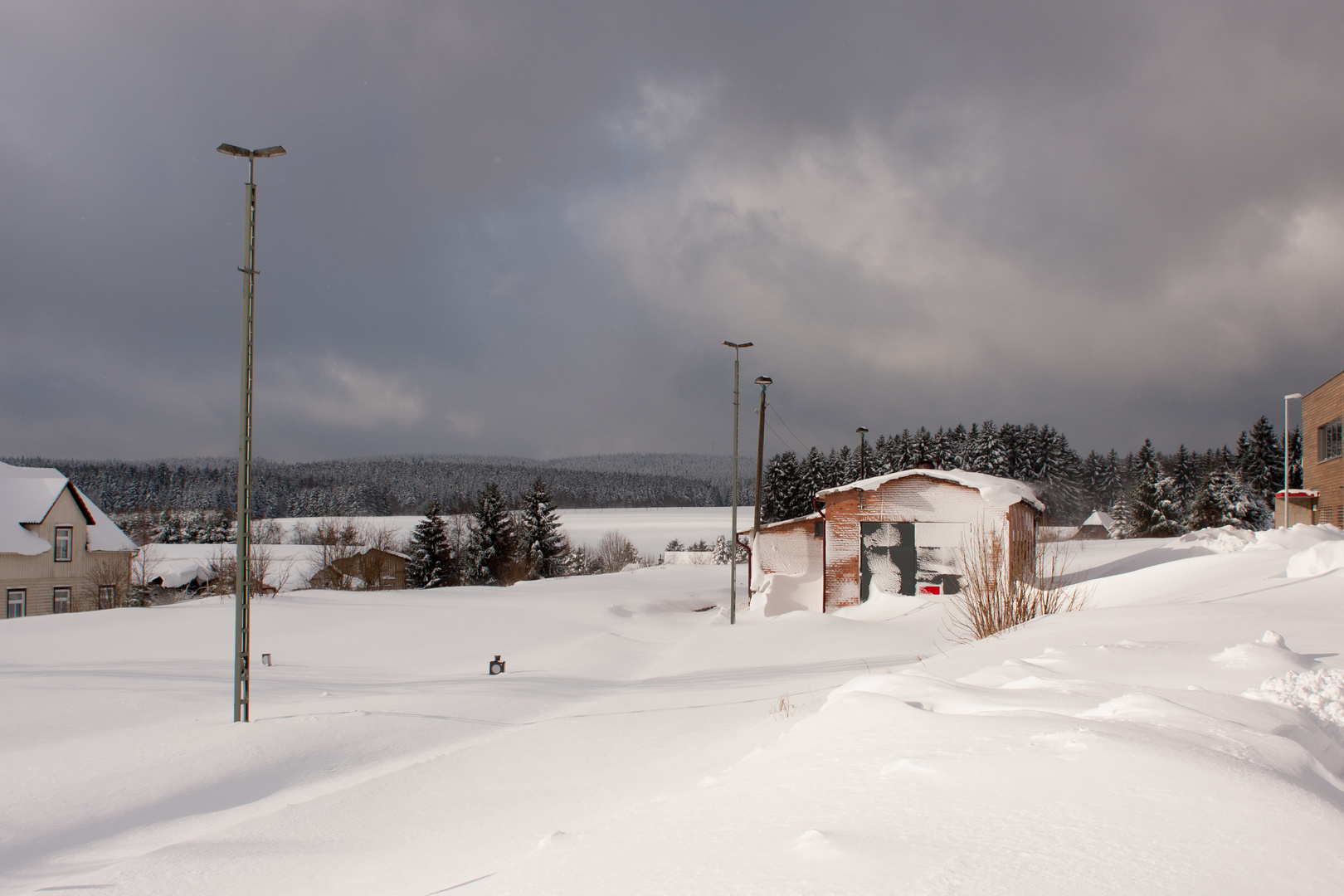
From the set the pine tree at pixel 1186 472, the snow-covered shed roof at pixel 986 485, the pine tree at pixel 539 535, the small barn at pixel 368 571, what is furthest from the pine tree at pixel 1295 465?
the small barn at pixel 368 571

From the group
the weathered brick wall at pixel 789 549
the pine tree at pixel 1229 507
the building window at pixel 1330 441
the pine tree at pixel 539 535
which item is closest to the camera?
the weathered brick wall at pixel 789 549

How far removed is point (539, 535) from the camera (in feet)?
178

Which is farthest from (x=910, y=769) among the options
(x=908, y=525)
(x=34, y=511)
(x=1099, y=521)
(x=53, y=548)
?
(x=1099, y=521)

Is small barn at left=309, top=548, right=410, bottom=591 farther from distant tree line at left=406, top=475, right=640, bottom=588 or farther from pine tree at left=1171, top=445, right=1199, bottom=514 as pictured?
pine tree at left=1171, top=445, right=1199, bottom=514

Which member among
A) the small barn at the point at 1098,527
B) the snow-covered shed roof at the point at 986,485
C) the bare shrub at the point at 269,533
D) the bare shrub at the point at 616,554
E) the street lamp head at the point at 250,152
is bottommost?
the bare shrub at the point at 616,554

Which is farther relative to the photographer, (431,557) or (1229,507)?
(1229,507)

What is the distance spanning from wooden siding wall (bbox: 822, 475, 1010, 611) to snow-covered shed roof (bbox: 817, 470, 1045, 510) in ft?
0.54

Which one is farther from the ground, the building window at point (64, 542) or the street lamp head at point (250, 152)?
the street lamp head at point (250, 152)

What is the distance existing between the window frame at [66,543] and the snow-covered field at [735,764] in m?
23.9

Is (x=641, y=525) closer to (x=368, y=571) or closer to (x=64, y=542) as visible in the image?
(x=368, y=571)

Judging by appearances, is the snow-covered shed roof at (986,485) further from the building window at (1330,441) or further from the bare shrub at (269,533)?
the bare shrub at (269,533)

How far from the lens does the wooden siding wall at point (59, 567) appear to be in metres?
32.5

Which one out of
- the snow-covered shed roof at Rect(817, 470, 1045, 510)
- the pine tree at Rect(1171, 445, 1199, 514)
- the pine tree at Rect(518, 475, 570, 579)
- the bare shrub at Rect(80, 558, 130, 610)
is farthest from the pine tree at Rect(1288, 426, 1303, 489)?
the bare shrub at Rect(80, 558, 130, 610)

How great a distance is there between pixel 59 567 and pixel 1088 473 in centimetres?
9769
